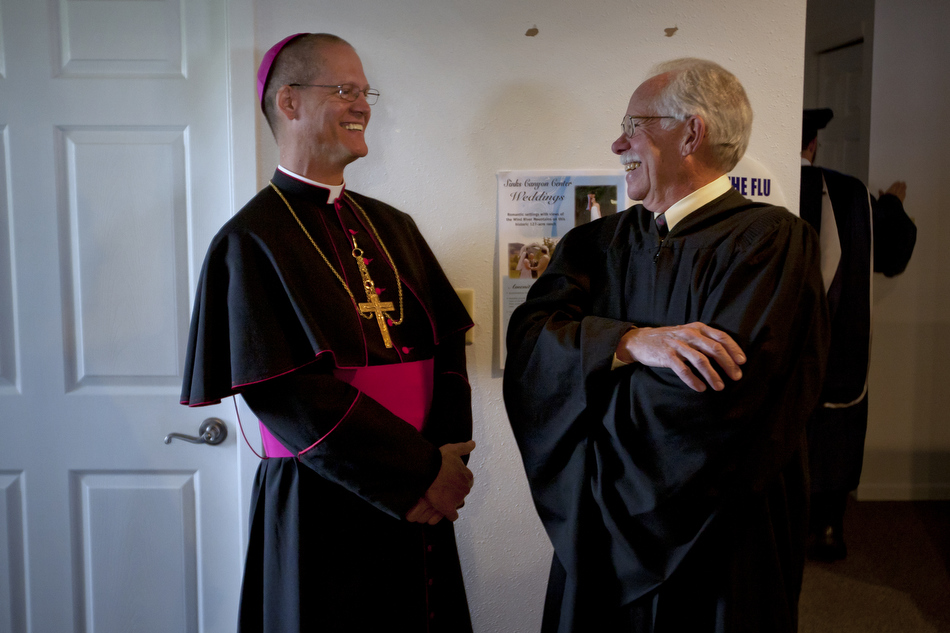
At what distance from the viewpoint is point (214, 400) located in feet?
4.48

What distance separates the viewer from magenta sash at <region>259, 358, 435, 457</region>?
1.43 m

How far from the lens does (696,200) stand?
56.2 inches

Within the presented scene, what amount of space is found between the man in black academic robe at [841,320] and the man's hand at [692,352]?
1.80 meters

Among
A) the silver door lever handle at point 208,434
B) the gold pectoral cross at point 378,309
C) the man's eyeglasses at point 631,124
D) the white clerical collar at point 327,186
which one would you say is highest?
the man's eyeglasses at point 631,124

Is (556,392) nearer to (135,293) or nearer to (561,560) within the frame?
(561,560)

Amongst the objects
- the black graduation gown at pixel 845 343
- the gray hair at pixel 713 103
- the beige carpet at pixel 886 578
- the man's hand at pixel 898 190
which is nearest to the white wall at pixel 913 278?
the man's hand at pixel 898 190

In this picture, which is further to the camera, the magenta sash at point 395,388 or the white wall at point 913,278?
the white wall at point 913,278

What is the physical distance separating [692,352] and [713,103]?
56 centimetres

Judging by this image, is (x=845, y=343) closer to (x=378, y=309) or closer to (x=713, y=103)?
(x=713, y=103)

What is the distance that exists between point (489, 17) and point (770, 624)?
1.64 metres

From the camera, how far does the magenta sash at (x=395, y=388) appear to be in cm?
143

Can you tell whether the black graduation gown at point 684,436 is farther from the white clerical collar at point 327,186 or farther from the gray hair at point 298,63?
the gray hair at point 298,63

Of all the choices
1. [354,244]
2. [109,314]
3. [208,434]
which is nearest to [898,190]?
[354,244]

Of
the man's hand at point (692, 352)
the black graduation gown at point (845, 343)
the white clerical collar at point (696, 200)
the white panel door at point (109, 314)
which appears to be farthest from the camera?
the black graduation gown at point (845, 343)
